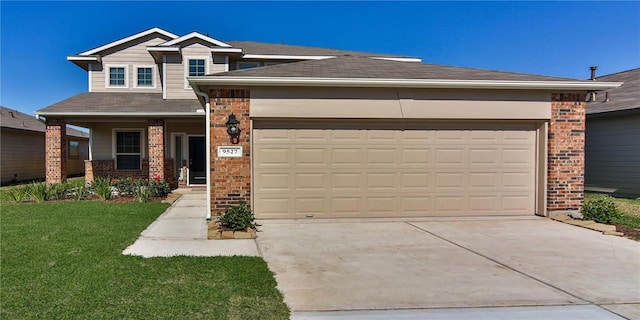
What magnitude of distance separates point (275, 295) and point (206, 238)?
3196mm

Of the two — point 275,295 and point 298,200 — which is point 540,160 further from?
point 275,295

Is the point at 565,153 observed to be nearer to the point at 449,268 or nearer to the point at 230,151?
the point at 449,268

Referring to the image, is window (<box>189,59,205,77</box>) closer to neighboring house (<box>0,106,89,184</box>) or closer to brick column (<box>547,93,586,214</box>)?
neighboring house (<box>0,106,89,184</box>)

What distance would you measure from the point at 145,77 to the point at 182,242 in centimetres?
1283

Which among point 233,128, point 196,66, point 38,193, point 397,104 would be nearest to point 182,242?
point 233,128

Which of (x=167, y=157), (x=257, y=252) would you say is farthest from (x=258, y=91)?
(x=167, y=157)

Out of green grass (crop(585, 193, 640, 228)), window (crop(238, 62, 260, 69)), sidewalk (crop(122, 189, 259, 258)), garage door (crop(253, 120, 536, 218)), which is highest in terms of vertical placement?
window (crop(238, 62, 260, 69))

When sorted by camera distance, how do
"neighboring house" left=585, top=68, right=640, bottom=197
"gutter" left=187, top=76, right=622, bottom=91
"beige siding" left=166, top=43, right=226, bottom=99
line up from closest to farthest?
"gutter" left=187, top=76, right=622, bottom=91 → "neighboring house" left=585, top=68, right=640, bottom=197 → "beige siding" left=166, top=43, right=226, bottom=99

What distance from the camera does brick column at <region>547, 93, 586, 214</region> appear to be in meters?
8.98

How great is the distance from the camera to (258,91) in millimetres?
8508

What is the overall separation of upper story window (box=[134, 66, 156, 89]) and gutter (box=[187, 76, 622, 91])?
412 inches

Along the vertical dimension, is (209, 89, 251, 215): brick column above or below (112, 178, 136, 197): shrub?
above

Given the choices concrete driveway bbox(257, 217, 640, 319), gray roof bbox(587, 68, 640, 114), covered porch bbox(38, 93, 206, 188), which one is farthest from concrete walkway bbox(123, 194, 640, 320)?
gray roof bbox(587, 68, 640, 114)

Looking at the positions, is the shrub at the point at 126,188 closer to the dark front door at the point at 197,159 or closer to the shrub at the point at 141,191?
the shrub at the point at 141,191
